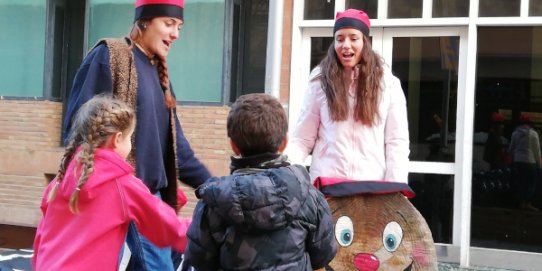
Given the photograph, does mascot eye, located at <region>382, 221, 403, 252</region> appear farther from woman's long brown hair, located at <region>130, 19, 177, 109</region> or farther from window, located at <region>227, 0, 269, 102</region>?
window, located at <region>227, 0, 269, 102</region>

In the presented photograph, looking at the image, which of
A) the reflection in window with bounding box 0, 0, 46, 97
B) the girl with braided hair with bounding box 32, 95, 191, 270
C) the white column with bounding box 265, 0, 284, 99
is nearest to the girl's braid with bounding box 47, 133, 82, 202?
the girl with braided hair with bounding box 32, 95, 191, 270

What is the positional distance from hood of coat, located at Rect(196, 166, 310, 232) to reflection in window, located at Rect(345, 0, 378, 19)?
16.5 feet

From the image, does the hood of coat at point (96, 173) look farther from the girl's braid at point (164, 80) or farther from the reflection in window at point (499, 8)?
the reflection in window at point (499, 8)

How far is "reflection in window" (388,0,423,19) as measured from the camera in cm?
762

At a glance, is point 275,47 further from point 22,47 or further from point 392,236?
point 392,236

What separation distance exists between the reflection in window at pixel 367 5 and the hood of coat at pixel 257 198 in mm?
5028

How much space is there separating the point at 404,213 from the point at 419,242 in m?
0.16

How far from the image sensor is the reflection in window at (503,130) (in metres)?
7.38

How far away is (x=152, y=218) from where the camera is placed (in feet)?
10.7

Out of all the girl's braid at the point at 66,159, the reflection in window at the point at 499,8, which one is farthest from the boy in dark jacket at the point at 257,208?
the reflection in window at the point at 499,8

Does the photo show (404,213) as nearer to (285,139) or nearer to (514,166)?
(285,139)

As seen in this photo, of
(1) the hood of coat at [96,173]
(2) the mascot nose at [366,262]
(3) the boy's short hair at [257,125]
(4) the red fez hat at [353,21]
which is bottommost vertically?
(2) the mascot nose at [366,262]

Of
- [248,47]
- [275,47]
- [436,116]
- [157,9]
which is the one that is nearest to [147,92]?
[157,9]

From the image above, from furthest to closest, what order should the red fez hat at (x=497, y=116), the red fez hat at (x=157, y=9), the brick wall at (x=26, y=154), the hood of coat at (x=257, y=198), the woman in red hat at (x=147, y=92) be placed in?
the brick wall at (x=26, y=154), the red fez hat at (x=497, y=116), the red fez hat at (x=157, y=9), the woman in red hat at (x=147, y=92), the hood of coat at (x=257, y=198)
